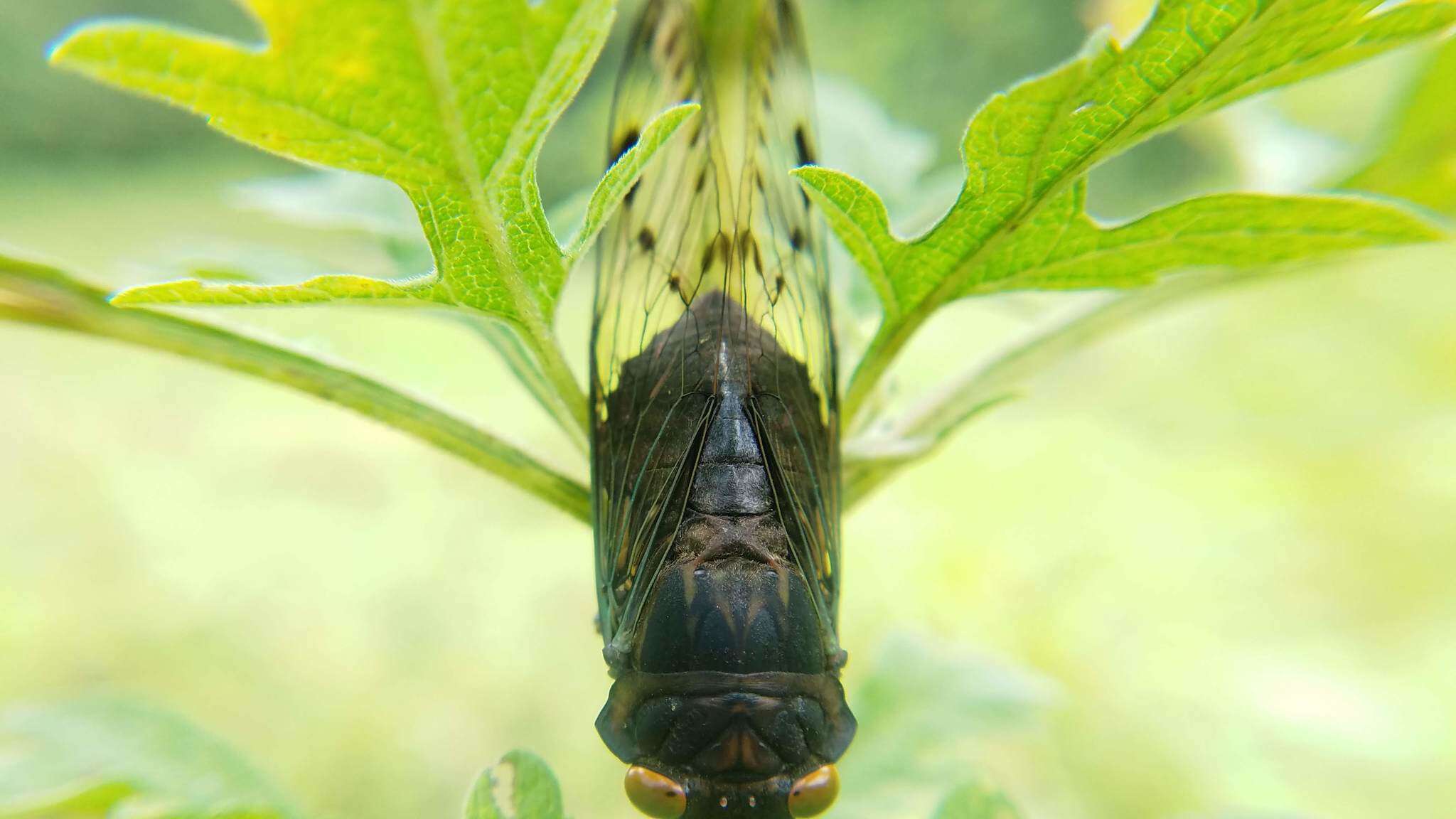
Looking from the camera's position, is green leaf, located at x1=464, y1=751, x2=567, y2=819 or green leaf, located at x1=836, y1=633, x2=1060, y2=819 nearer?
green leaf, located at x1=464, y1=751, x2=567, y2=819

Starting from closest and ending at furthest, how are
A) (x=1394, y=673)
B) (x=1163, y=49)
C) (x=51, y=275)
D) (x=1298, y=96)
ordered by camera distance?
1. (x=1163, y=49)
2. (x=51, y=275)
3. (x=1394, y=673)
4. (x=1298, y=96)

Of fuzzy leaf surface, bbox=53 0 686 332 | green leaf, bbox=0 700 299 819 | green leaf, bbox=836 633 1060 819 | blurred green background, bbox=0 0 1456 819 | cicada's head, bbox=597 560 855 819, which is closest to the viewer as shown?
fuzzy leaf surface, bbox=53 0 686 332

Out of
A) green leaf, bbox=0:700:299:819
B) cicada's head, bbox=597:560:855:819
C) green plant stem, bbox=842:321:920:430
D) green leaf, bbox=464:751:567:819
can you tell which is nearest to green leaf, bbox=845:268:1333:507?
green plant stem, bbox=842:321:920:430

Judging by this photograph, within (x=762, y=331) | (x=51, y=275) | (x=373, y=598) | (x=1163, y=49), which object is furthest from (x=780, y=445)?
(x=373, y=598)

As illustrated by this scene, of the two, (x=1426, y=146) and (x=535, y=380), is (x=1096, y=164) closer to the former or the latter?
(x=535, y=380)

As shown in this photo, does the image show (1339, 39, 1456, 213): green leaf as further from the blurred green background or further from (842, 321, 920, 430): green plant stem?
(842, 321, 920, 430): green plant stem

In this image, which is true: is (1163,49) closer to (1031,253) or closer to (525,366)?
(1031,253)

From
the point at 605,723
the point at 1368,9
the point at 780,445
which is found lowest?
the point at 605,723
